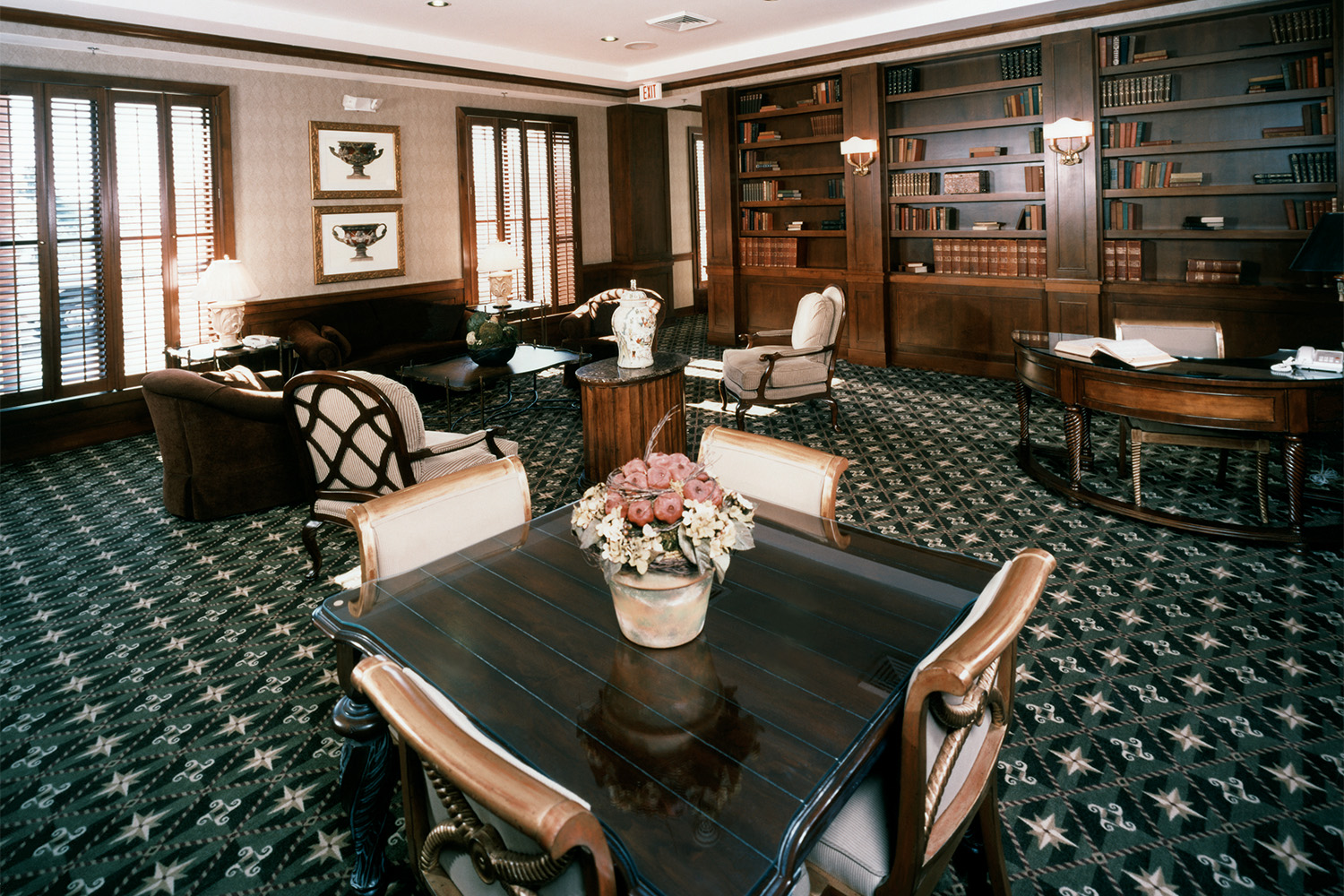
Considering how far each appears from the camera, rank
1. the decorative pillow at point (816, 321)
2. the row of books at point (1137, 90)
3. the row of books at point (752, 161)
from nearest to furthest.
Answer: the decorative pillow at point (816, 321) → the row of books at point (1137, 90) → the row of books at point (752, 161)

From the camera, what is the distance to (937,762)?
1414 millimetres

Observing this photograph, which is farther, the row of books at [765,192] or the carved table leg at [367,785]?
the row of books at [765,192]

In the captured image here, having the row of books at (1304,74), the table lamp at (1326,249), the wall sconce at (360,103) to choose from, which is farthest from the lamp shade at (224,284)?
the row of books at (1304,74)

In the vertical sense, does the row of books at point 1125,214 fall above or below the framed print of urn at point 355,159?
below

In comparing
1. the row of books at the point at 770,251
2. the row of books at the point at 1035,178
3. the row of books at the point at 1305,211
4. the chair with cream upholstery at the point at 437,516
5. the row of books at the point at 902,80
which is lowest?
the chair with cream upholstery at the point at 437,516

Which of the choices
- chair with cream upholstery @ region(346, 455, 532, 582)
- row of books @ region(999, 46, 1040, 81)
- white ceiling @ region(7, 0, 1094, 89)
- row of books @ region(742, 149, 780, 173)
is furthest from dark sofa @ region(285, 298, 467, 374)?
row of books @ region(999, 46, 1040, 81)

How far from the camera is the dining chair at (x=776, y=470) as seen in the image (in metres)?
2.36

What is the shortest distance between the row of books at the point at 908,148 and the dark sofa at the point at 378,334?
4523 millimetres

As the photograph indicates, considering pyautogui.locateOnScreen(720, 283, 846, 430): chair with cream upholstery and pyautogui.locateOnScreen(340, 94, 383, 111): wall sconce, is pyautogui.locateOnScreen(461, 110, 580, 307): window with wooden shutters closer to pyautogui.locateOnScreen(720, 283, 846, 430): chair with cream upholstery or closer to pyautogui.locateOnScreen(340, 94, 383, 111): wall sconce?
pyautogui.locateOnScreen(340, 94, 383, 111): wall sconce

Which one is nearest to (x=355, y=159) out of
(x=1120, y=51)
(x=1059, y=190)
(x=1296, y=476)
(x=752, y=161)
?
(x=752, y=161)

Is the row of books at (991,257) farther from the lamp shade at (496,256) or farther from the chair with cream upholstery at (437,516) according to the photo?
the chair with cream upholstery at (437,516)

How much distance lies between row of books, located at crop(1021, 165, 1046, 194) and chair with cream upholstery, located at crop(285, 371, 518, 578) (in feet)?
19.0

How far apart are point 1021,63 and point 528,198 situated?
514 cm

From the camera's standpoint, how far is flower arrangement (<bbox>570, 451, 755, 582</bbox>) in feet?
4.92
